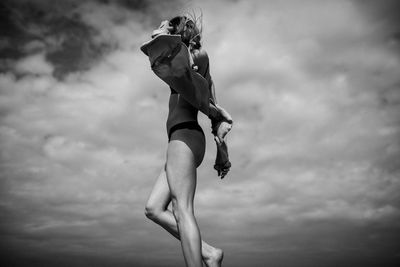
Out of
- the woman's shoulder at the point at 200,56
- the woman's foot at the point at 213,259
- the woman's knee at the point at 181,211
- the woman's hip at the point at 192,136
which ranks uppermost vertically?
the woman's shoulder at the point at 200,56

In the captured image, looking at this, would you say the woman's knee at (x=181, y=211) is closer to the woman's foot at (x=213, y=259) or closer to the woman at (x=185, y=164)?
the woman at (x=185, y=164)

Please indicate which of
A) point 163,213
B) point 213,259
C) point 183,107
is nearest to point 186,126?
point 183,107

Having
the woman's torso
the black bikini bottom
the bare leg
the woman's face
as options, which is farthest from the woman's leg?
the woman's face

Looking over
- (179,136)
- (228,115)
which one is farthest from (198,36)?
(179,136)

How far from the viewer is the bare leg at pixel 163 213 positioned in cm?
325

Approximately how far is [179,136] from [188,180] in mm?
450

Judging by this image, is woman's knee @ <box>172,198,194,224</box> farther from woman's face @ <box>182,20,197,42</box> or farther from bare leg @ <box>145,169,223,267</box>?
woman's face @ <box>182,20,197,42</box>

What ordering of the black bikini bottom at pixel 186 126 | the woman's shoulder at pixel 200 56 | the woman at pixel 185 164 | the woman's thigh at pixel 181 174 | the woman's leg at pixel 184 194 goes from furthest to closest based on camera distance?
the woman's shoulder at pixel 200 56, the black bikini bottom at pixel 186 126, the woman's thigh at pixel 181 174, the woman at pixel 185 164, the woman's leg at pixel 184 194

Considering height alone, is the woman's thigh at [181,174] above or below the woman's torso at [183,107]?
below

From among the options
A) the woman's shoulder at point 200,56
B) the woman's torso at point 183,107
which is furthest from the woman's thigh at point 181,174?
the woman's shoulder at point 200,56

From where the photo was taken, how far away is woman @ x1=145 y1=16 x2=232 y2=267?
2.89 m

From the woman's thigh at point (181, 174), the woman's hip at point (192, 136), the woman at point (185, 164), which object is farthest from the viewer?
the woman's hip at point (192, 136)

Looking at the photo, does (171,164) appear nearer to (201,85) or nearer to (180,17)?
(201,85)

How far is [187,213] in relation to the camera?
9.66ft
